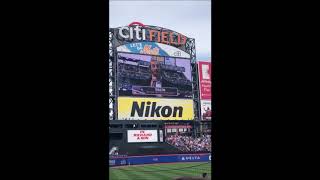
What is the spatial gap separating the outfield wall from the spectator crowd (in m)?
0.90

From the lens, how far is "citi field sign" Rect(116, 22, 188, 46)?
72.1 ft

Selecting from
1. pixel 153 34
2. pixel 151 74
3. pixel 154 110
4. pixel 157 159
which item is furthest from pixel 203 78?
pixel 157 159

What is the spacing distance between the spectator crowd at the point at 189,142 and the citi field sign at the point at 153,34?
5.94 metres

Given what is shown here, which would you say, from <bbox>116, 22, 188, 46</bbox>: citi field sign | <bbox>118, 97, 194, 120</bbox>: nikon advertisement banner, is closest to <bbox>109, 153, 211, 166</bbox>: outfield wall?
<bbox>118, 97, 194, 120</bbox>: nikon advertisement banner

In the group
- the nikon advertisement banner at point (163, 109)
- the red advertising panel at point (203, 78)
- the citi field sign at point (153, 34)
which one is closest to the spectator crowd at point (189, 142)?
the nikon advertisement banner at point (163, 109)

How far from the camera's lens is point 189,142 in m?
20.1

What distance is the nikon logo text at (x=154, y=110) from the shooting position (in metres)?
21.5

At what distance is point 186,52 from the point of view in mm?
22828

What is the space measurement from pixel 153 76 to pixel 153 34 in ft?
10.7

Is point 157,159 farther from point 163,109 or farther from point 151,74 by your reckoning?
point 151,74
